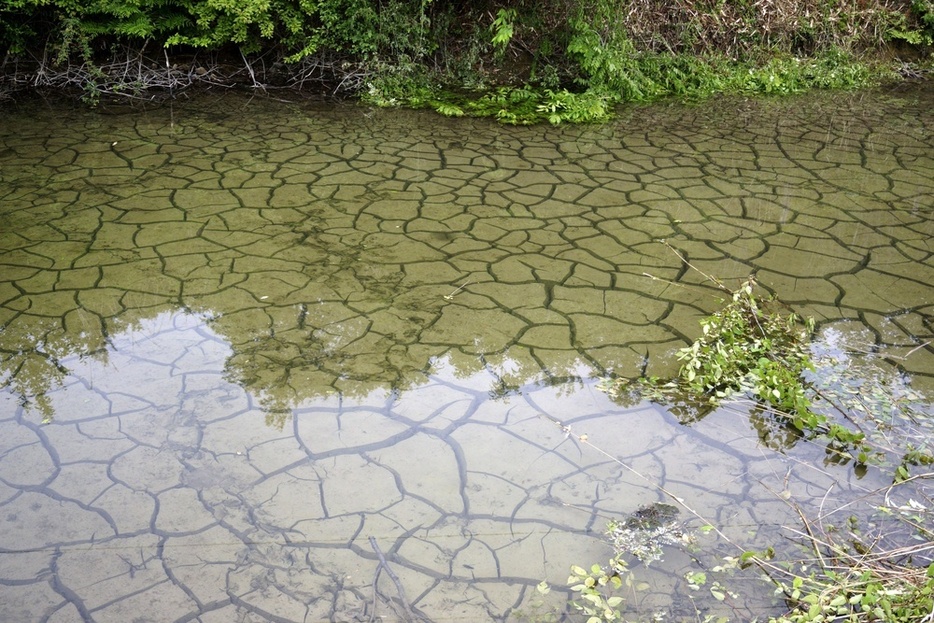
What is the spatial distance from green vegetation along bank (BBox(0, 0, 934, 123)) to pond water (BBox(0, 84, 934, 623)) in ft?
4.71

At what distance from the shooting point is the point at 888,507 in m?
2.86

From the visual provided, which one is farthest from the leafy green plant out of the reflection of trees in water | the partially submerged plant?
the partially submerged plant

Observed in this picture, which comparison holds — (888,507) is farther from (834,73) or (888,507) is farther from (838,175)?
(834,73)

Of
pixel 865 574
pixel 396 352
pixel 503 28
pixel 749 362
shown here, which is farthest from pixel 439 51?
pixel 865 574

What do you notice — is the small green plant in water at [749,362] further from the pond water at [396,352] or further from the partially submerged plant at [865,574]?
the partially submerged plant at [865,574]

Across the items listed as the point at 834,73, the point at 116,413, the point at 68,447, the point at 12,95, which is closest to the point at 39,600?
the point at 68,447

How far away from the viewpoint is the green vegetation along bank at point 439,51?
25.6 feet

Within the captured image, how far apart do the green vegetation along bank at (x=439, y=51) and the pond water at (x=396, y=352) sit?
4.71 feet

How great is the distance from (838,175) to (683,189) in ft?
4.05

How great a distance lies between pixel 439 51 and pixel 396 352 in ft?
Answer: 18.9

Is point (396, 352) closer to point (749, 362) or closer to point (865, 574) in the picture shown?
point (749, 362)

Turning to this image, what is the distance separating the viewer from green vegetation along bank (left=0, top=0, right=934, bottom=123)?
7.81 metres

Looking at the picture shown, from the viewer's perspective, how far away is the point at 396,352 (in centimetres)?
379

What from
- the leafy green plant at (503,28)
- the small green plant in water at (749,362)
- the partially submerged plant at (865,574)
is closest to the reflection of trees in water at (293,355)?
the small green plant in water at (749,362)
